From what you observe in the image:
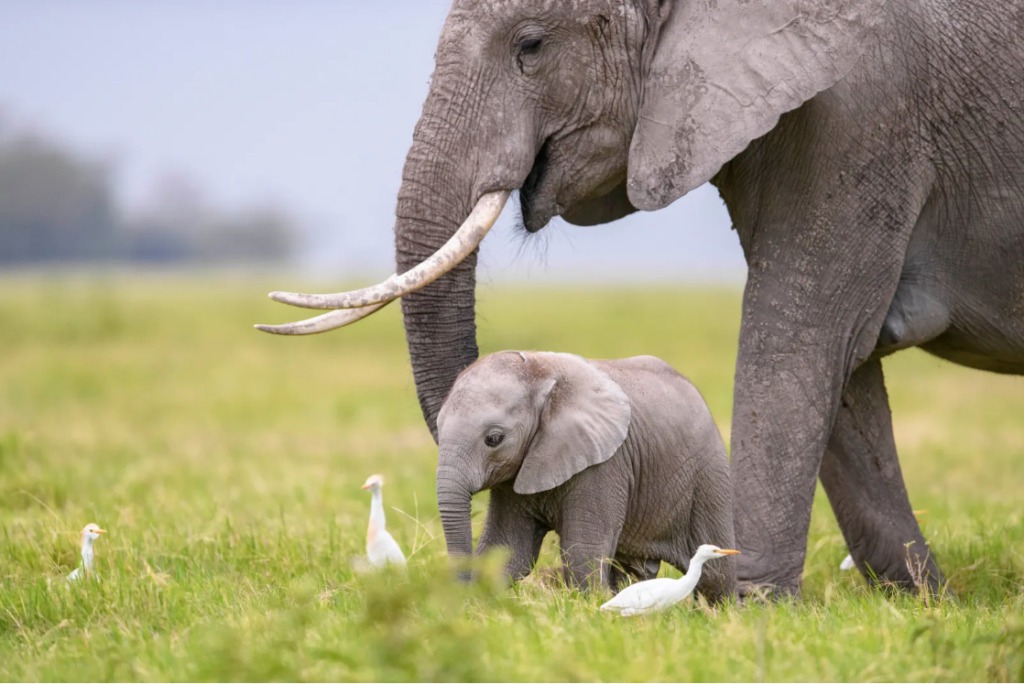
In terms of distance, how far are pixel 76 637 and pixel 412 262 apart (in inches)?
68.9

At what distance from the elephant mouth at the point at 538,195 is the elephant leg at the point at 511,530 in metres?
1.06

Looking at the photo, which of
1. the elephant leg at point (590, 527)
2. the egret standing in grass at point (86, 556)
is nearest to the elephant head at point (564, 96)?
the elephant leg at point (590, 527)

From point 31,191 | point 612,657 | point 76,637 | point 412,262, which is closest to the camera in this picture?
point 612,657

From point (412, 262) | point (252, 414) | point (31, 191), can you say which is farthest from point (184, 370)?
point (31, 191)

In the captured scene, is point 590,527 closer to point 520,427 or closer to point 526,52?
point 520,427

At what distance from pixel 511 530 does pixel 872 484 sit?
2.08m

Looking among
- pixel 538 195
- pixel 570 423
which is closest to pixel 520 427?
pixel 570 423

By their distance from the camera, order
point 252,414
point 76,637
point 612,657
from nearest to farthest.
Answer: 1. point 612,657
2. point 76,637
3. point 252,414

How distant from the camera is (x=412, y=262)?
17.7 feet

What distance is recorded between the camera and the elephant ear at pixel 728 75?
539 centimetres

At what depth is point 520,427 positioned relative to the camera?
5.12m

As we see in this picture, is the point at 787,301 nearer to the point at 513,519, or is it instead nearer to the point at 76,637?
the point at 513,519

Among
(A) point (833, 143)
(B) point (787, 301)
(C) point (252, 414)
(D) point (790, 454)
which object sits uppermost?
(A) point (833, 143)

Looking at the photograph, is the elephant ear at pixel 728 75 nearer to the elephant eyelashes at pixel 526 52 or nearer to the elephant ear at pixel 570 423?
the elephant eyelashes at pixel 526 52
